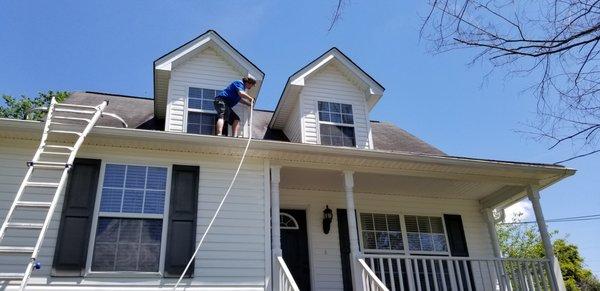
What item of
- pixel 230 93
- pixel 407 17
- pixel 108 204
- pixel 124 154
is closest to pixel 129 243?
pixel 108 204

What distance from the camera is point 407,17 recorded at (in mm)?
3170

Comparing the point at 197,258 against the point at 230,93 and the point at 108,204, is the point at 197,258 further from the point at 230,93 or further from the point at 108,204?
the point at 230,93

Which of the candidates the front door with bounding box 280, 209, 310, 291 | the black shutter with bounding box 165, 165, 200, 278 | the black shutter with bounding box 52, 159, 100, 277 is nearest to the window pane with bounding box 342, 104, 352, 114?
the front door with bounding box 280, 209, 310, 291

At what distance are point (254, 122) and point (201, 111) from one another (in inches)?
63.3

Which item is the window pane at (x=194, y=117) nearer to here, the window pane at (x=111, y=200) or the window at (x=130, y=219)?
the window at (x=130, y=219)

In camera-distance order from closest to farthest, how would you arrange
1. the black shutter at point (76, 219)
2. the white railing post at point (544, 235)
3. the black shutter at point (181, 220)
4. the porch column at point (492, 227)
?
the black shutter at point (76, 219) → the black shutter at point (181, 220) → the white railing post at point (544, 235) → the porch column at point (492, 227)

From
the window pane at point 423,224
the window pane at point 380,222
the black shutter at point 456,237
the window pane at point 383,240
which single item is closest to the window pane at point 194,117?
the window pane at point 380,222

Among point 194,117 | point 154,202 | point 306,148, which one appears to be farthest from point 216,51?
point 154,202

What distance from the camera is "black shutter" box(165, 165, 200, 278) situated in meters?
5.94

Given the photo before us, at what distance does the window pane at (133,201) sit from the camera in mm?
6152

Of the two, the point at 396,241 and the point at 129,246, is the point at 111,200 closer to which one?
the point at 129,246

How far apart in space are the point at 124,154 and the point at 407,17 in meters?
4.65

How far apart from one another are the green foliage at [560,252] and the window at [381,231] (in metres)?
15.6

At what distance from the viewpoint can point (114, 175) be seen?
6.30 m
